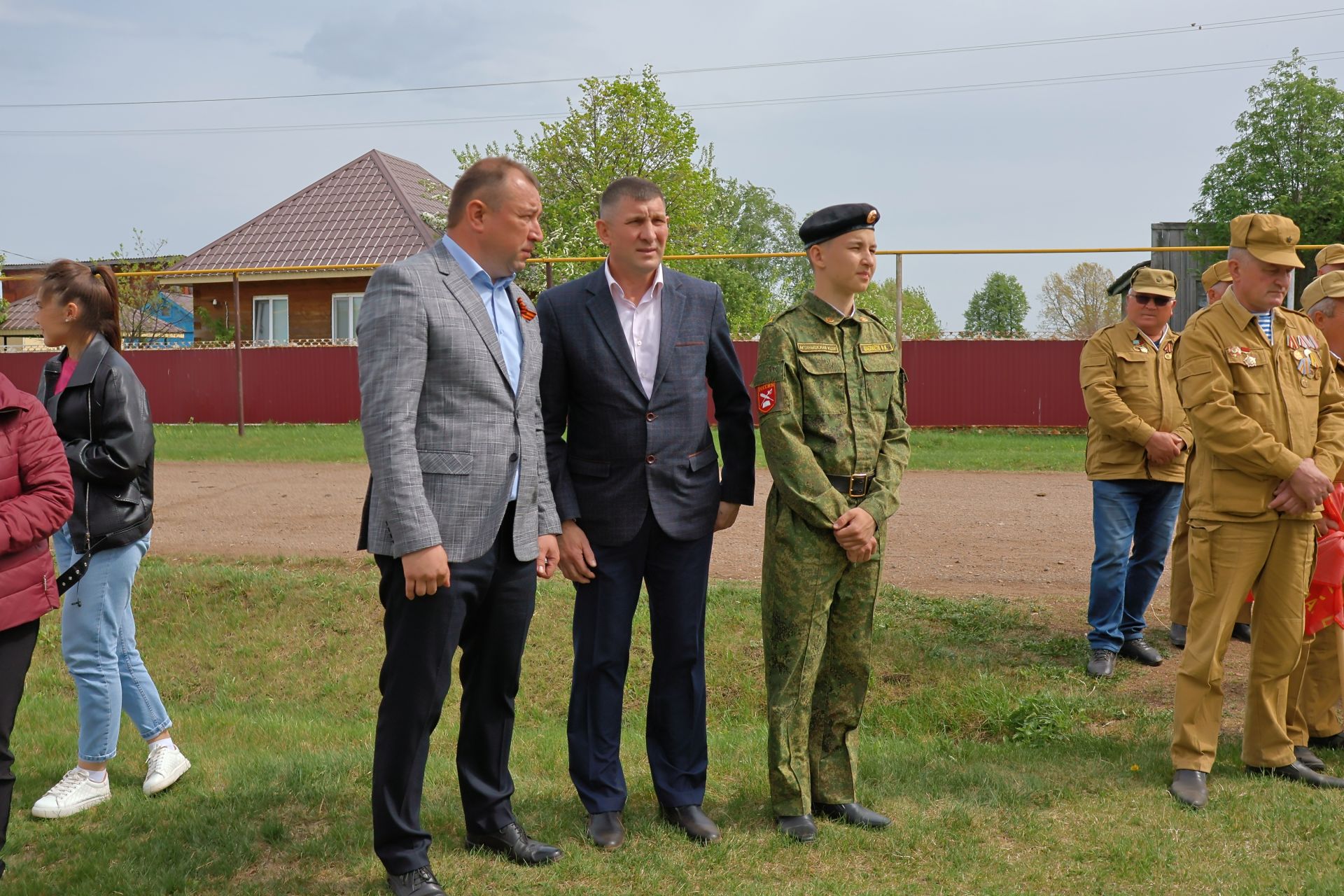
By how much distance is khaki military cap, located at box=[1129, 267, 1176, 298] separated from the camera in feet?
19.7

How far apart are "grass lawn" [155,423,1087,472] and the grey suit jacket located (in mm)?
9465

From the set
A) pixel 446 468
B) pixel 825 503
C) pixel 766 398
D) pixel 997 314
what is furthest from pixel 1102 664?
pixel 997 314

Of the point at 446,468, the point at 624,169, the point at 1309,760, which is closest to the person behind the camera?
the point at 446,468

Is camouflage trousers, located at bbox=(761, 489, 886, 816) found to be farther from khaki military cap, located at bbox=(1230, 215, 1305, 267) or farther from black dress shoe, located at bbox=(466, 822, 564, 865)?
khaki military cap, located at bbox=(1230, 215, 1305, 267)

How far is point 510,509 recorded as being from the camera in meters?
3.42

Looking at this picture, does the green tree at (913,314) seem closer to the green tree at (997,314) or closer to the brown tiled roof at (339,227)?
the green tree at (997,314)

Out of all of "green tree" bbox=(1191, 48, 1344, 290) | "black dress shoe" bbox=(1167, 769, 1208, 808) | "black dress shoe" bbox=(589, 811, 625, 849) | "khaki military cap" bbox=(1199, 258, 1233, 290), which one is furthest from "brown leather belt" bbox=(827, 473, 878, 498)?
"green tree" bbox=(1191, 48, 1344, 290)

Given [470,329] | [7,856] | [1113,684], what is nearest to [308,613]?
[7,856]

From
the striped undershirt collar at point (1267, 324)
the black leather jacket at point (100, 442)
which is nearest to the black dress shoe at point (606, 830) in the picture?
the black leather jacket at point (100, 442)

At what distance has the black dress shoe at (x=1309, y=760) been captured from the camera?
4.48 meters

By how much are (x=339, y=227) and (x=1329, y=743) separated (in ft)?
93.3

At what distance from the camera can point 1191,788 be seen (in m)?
4.18

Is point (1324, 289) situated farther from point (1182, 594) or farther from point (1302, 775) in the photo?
point (1302, 775)

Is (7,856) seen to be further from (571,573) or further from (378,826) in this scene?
(571,573)
